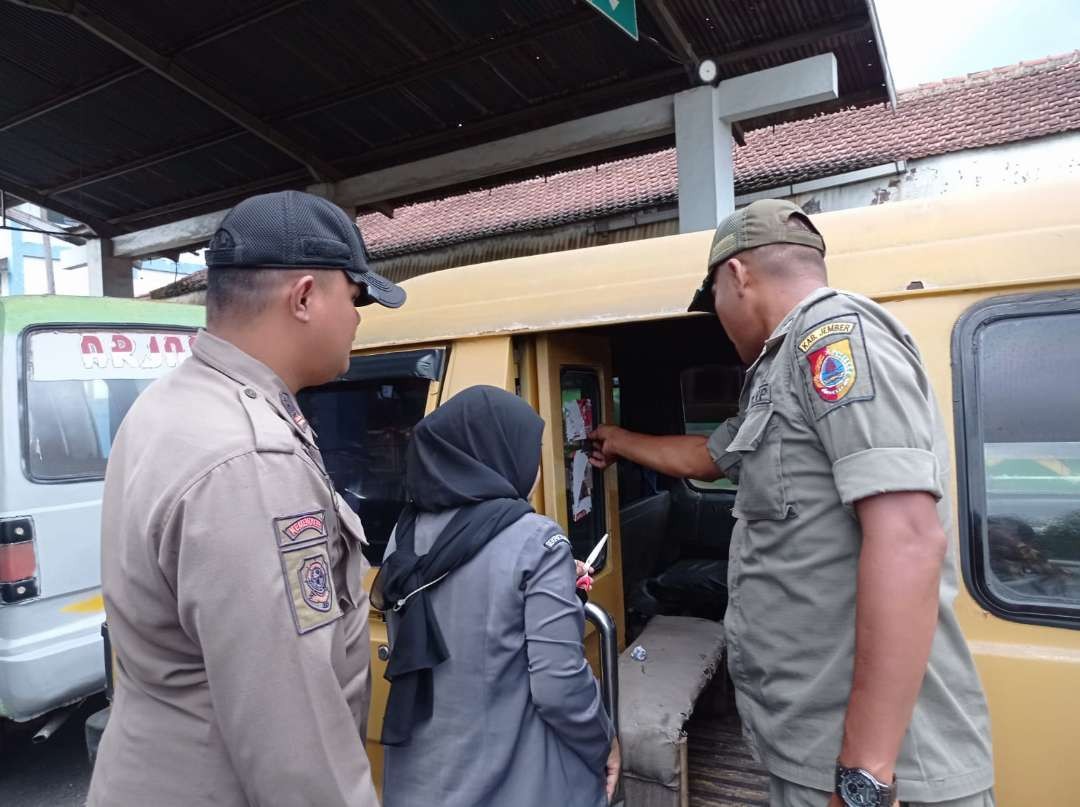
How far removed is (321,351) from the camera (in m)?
1.36

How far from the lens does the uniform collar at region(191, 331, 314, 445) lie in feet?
4.09

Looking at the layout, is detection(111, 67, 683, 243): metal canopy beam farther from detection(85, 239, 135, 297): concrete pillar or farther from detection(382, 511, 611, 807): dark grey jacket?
detection(382, 511, 611, 807): dark grey jacket

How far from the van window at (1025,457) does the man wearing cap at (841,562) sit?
29 cm

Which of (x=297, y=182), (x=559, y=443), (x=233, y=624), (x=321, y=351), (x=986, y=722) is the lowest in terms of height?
(x=986, y=722)

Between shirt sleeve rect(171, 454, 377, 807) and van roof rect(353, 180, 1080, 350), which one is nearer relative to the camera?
shirt sleeve rect(171, 454, 377, 807)

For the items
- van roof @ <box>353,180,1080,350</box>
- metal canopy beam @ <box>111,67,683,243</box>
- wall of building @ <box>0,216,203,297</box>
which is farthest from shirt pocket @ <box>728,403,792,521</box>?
wall of building @ <box>0,216,203,297</box>

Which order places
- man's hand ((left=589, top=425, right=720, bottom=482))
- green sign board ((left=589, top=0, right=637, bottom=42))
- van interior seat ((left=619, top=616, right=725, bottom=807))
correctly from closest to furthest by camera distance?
van interior seat ((left=619, top=616, right=725, bottom=807)) → man's hand ((left=589, top=425, right=720, bottom=482)) → green sign board ((left=589, top=0, right=637, bottom=42))

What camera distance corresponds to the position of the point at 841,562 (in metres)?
1.35

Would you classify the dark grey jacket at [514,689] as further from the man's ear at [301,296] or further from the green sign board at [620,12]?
the green sign board at [620,12]

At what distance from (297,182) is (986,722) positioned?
375 inches

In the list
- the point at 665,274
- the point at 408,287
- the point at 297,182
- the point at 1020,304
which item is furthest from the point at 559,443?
the point at 297,182

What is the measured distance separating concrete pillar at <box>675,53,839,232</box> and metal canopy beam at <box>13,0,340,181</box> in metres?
4.61

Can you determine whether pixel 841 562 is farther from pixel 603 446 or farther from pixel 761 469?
pixel 603 446

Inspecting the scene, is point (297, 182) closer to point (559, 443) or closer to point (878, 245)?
point (559, 443)
